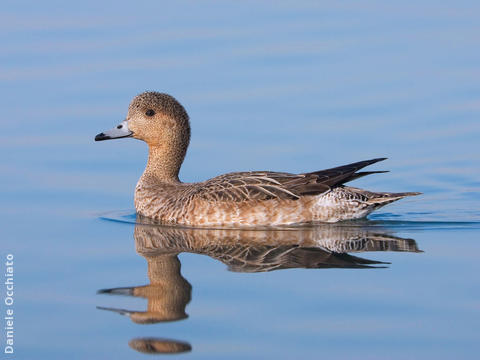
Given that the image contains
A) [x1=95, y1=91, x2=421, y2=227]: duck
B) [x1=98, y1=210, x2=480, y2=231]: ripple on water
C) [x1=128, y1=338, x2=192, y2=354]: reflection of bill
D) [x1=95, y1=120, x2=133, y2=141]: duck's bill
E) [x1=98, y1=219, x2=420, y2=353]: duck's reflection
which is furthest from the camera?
[x1=95, y1=120, x2=133, y2=141]: duck's bill

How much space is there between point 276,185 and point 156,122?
5.65 feet

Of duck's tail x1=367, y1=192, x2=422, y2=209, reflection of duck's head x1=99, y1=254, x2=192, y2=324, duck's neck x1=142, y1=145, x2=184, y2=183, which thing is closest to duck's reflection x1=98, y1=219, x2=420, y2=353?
Answer: reflection of duck's head x1=99, y1=254, x2=192, y2=324

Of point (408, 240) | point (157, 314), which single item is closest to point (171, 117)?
point (408, 240)

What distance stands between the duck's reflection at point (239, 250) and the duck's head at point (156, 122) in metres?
1.34

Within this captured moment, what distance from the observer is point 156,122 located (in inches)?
490

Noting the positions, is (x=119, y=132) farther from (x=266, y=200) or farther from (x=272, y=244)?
(x=272, y=244)

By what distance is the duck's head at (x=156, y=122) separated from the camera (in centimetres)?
1240

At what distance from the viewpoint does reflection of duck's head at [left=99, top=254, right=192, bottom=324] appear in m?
8.40

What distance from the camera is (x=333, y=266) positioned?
31.2 ft

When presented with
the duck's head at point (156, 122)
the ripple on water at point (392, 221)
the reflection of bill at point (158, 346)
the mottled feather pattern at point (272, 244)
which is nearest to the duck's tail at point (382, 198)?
the ripple on water at point (392, 221)

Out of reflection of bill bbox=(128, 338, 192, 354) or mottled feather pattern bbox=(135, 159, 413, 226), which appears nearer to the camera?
reflection of bill bbox=(128, 338, 192, 354)

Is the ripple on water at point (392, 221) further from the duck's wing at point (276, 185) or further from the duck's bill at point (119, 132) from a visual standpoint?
the duck's bill at point (119, 132)

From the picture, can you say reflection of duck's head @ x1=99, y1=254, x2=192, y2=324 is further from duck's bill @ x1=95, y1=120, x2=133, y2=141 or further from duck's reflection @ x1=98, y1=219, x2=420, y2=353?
duck's bill @ x1=95, y1=120, x2=133, y2=141

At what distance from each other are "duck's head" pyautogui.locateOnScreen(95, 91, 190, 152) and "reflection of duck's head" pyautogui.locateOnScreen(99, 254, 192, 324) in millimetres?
2808
